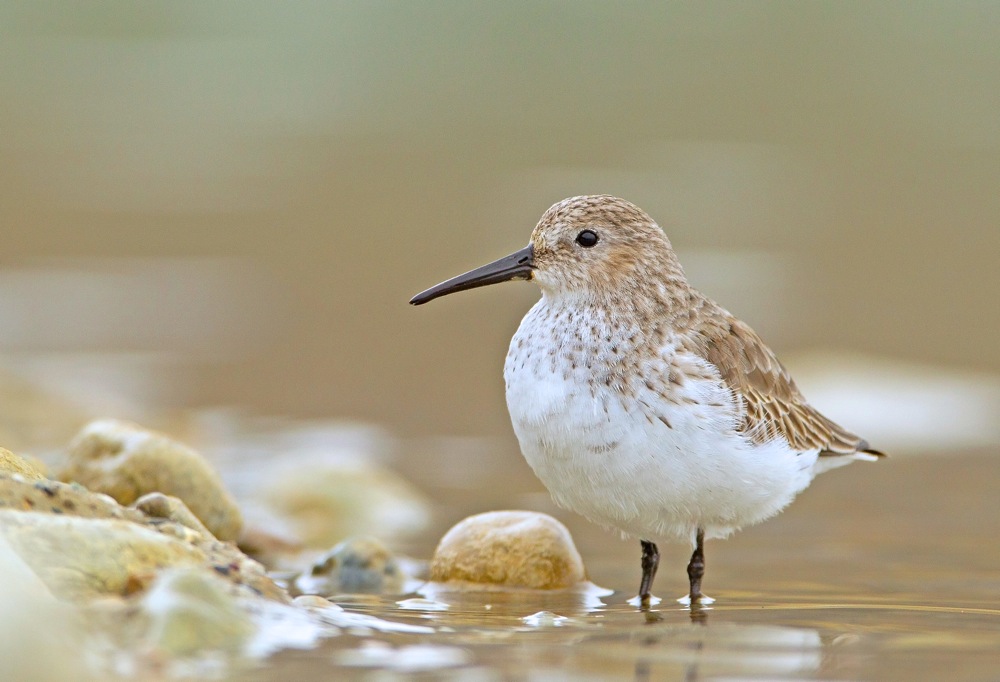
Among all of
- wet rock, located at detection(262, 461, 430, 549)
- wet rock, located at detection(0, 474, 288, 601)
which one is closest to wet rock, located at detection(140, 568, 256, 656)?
wet rock, located at detection(0, 474, 288, 601)

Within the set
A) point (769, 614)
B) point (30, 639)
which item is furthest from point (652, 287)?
point (30, 639)

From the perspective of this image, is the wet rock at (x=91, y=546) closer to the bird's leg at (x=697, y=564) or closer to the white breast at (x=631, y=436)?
the white breast at (x=631, y=436)

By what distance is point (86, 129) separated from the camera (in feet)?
70.1

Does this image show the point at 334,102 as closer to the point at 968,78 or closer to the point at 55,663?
the point at 968,78

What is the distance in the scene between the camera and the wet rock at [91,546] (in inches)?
167

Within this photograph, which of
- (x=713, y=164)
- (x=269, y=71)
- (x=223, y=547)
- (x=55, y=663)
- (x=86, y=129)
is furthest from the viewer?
(x=269, y=71)

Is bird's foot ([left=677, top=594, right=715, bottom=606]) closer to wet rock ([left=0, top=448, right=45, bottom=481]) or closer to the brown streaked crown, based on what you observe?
the brown streaked crown

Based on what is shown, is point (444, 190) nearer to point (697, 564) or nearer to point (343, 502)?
point (343, 502)

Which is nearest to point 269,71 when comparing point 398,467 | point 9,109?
point 9,109

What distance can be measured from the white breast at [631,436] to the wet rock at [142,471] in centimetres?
162

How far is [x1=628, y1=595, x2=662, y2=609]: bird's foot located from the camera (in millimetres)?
5871

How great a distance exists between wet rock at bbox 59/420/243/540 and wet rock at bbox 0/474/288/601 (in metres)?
1.60

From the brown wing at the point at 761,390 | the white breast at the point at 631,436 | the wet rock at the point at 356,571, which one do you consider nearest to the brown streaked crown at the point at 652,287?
the brown wing at the point at 761,390

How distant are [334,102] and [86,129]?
15.1 feet
